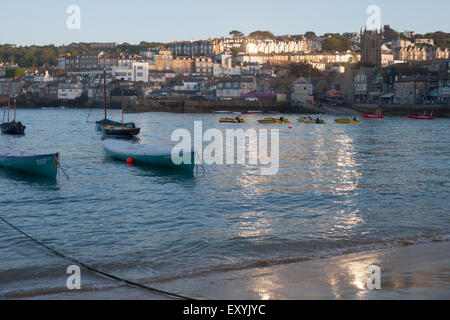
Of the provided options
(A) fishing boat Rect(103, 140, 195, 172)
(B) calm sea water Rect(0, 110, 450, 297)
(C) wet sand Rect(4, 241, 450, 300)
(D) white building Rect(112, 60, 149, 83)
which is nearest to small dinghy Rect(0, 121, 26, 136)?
(A) fishing boat Rect(103, 140, 195, 172)

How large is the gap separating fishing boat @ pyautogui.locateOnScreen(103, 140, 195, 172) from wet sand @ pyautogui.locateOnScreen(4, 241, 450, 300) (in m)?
15.8

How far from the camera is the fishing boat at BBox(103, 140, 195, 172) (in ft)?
87.5

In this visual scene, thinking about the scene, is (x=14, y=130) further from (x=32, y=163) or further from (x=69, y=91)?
(x=69, y=91)

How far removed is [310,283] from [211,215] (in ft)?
24.7

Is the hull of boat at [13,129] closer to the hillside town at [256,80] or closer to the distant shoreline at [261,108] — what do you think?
the hillside town at [256,80]

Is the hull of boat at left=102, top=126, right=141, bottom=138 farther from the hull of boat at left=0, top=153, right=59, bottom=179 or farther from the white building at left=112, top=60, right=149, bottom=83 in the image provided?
the white building at left=112, top=60, right=149, bottom=83

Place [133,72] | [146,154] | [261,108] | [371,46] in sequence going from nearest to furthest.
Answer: [146,154]
[261,108]
[371,46]
[133,72]

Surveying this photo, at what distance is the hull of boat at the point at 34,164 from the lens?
2458 cm

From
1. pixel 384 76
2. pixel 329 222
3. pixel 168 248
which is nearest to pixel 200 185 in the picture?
pixel 329 222

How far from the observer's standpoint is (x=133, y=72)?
14550 centimetres

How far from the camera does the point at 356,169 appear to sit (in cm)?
2744

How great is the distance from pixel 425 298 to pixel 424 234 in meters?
5.48

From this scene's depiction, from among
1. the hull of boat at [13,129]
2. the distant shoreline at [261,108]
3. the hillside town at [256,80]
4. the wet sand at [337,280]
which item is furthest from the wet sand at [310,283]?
the distant shoreline at [261,108]

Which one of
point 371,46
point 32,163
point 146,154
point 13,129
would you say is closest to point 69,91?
point 371,46
